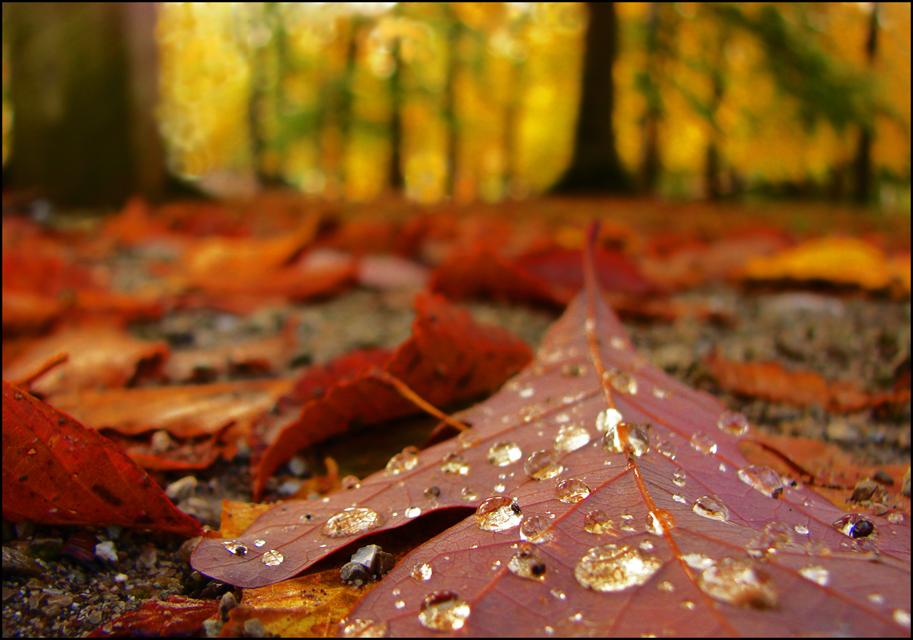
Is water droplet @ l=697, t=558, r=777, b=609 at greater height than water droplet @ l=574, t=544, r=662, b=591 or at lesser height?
greater

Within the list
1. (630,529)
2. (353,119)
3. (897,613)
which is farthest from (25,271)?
(353,119)

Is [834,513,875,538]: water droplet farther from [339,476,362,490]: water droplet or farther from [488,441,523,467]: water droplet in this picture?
[339,476,362,490]: water droplet

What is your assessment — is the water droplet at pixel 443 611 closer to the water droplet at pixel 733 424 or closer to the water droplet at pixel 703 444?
the water droplet at pixel 703 444

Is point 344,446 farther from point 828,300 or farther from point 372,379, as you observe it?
point 828,300

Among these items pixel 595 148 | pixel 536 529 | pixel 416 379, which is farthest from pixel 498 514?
pixel 595 148

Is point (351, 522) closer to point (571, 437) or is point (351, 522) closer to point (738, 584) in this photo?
point (571, 437)

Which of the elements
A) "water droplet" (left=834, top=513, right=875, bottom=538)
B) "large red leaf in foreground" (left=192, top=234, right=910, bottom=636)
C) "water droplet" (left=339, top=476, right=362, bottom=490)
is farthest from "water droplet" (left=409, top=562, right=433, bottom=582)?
"water droplet" (left=834, top=513, right=875, bottom=538)
